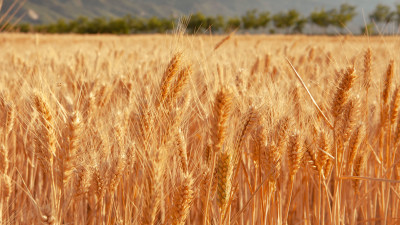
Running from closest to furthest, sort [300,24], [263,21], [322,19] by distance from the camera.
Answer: [322,19], [300,24], [263,21]

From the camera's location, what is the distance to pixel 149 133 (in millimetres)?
1056

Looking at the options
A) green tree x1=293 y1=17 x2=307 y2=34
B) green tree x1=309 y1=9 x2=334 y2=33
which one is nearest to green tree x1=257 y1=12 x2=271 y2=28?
green tree x1=293 y1=17 x2=307 y2=34

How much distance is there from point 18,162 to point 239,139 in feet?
5.40

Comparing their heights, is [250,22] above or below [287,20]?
below

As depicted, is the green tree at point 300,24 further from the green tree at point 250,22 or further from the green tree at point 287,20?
the green tree at point 250,22

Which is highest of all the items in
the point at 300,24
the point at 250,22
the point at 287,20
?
the point at 287,20

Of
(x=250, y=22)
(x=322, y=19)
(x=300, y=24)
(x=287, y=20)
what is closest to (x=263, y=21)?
(x=250, y=22)

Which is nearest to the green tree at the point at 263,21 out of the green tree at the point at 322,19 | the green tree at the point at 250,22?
the green tree at the point at 250,22

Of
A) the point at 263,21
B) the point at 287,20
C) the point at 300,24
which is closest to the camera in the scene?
the point at 287,20

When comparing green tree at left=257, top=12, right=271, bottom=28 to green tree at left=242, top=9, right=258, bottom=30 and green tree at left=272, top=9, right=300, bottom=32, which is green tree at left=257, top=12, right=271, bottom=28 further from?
green tree at left=272, top=9, right=300, bottom=32

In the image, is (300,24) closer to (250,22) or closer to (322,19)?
(322,19)

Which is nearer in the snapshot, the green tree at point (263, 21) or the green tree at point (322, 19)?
the green tree at point (322, 19)

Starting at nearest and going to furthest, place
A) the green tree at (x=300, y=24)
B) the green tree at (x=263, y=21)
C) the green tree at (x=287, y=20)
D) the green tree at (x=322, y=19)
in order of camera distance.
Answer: the green tree at (x=322, y=19), the green tree at (x=287, y=20), the green tree at (x=300, y=24), the green tree at (x=263, y=21)

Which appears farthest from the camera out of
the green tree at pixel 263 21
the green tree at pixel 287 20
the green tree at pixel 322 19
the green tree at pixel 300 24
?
the green tree at pixel 263 21
